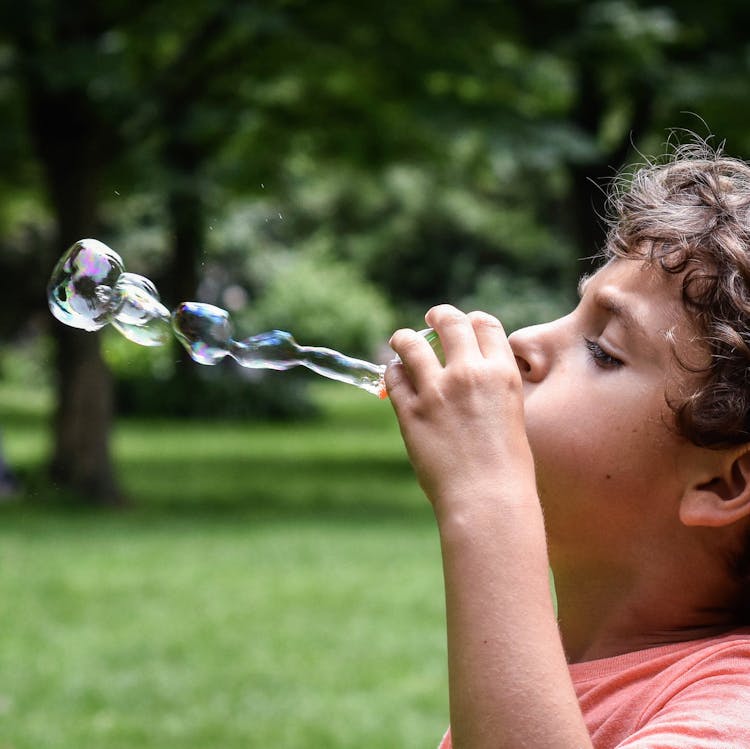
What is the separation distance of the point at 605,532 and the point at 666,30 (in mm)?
8333

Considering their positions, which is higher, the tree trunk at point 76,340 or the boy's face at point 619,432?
the tree trunk at point 76,340

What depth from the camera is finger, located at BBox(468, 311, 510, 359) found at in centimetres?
125

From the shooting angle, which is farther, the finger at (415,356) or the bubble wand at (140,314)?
the bubble wand at (140,314)

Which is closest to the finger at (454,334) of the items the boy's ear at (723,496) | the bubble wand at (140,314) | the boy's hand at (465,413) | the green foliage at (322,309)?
the boy's hand at (465,413)

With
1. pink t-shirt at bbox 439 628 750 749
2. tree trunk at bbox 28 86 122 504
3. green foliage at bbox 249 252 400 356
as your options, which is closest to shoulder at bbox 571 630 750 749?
pink t-shirt at bbox 439 628 750 749

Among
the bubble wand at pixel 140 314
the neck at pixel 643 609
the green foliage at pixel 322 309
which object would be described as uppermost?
the green foliage at pixel 322 309

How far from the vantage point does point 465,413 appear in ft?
3.99

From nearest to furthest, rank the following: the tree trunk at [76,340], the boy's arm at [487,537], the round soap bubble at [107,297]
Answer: the boy's arm at [487,537]
the round soap bubble at [107,297]
the tree trunk at [76,340]

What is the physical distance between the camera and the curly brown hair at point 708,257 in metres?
1.30

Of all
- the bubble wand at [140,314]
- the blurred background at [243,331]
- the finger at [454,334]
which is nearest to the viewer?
the finger at [454,334]

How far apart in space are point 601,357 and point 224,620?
5164 millimetres

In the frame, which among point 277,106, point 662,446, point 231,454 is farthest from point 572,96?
point 662,446

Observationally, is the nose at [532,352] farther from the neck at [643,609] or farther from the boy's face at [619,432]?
the neck at [643,609]

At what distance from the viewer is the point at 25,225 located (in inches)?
968
